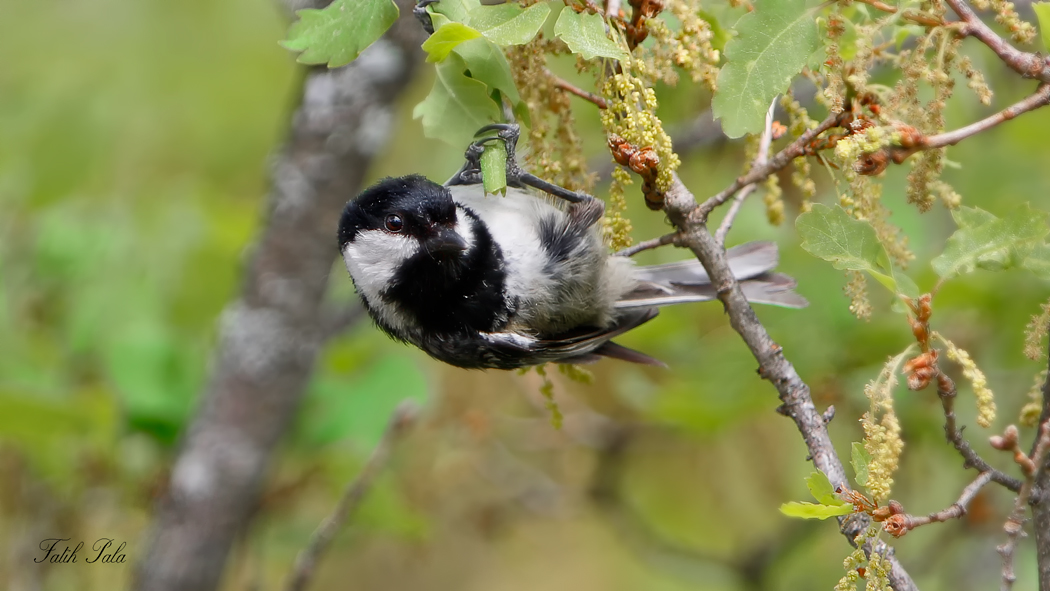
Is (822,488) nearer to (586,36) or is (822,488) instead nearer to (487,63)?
(586,36)

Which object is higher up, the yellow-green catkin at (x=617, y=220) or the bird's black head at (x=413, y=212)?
the yellow-green catkin at (x=617, y=220)

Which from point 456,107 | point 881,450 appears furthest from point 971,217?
point 456,107

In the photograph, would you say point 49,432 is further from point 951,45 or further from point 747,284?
point 951,45

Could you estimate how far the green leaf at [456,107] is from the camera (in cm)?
173

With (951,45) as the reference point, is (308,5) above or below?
below

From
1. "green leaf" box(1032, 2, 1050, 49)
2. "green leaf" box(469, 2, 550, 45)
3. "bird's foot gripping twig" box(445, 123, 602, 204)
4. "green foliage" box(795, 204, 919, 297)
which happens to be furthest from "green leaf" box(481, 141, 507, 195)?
"green leaf" box(1032, 2, 1050, 49)

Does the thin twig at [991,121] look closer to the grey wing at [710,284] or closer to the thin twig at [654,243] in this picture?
the thin twig at [654,243]

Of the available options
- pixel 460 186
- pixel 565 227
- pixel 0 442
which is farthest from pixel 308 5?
pixel 0 442

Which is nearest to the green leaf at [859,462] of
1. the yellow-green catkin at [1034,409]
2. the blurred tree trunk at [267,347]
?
the yellow-green catkin at [1034,409]

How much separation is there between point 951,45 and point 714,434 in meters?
2.27

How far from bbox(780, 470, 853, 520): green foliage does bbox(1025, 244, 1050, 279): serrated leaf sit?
47cm

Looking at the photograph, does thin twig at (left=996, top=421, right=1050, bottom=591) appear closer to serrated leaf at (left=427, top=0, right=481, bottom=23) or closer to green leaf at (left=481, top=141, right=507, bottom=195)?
green leaf at (left=481, top=141, right=507, bottom=195)

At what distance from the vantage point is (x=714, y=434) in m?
3.55

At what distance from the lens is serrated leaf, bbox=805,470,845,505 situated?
4.56 ft
